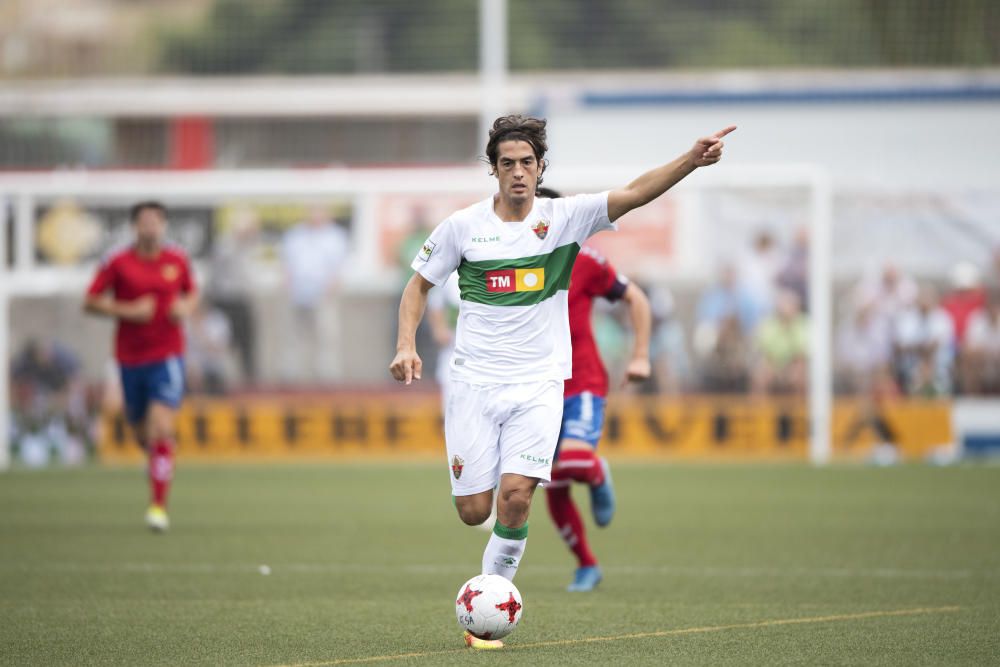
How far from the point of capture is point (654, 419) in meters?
20.5

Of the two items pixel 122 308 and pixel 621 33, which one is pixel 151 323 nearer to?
pixel 122 308

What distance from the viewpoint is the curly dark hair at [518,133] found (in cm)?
739

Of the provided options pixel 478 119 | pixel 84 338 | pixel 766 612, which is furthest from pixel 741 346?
pixel 478 119

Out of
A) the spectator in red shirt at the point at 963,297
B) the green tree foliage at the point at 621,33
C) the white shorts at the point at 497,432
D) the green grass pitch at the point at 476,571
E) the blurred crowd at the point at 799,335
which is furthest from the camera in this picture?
the green tree foliage at the point at 621,33

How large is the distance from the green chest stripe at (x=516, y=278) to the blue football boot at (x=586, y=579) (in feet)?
8.30

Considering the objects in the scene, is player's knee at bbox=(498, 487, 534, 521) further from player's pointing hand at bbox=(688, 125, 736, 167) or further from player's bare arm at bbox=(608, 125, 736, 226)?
player's pointing hand at bbox=(688, 125, 736, 167)

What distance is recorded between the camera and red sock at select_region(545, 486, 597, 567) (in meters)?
9.53

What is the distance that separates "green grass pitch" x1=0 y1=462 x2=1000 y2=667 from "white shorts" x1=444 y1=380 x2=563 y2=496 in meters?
0.79

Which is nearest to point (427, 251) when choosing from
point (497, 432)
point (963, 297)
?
point (497, 432)

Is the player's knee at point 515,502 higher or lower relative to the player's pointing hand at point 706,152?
lower

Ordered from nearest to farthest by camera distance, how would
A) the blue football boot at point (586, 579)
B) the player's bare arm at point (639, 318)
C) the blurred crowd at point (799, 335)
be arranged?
the blue football boot at point (586, 579)
the player's bare arm at point (639, 318)
the blurred crowd at point (799, 335)

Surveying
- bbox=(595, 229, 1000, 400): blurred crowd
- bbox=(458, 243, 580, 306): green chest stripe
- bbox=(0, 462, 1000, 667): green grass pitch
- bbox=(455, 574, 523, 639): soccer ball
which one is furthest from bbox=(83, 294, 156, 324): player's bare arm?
bbox=(595, 229, 1000, 400): blurred crowd

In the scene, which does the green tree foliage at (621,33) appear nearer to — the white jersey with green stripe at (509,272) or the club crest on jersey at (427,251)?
the white jersey with green stripe at (509,272)

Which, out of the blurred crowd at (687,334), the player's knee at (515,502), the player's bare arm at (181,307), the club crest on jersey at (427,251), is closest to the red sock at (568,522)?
the player's knee at (515,502)
